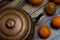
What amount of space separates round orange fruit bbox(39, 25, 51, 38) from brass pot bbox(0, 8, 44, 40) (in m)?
0.08

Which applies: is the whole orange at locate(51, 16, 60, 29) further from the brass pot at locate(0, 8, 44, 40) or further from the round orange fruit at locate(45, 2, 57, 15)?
the brass pot at locate(0, 8, 44, 40)

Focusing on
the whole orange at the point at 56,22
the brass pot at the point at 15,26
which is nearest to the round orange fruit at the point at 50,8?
the whole orange at the point at 56,22

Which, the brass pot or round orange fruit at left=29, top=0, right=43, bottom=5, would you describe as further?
round orange fruit at left=29, top=0, right=43, bottom=5

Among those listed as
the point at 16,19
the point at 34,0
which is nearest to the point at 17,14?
the point at 16,19

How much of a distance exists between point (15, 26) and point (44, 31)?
168 millimetres

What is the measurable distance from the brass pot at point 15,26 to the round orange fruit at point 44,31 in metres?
0.08

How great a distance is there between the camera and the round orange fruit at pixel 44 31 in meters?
0.95

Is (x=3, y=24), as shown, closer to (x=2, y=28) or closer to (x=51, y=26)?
(x=2, y=28)

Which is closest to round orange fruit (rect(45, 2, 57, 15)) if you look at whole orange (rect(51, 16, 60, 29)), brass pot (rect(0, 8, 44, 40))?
whole orange (rect(51, 16, 60, 29))

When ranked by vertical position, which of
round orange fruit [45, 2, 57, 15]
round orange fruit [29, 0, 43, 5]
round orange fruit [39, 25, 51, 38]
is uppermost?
round orange fruit [29, 0, 43, 5]

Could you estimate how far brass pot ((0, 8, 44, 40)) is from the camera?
85 cm

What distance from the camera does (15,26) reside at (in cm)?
86

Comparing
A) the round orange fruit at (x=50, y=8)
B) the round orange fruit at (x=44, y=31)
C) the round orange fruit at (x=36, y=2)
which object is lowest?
the round orange fruit at (x=44, y=31)

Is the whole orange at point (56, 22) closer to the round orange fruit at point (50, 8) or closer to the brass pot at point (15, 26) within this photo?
the round orange fruit at point (50, 8)
